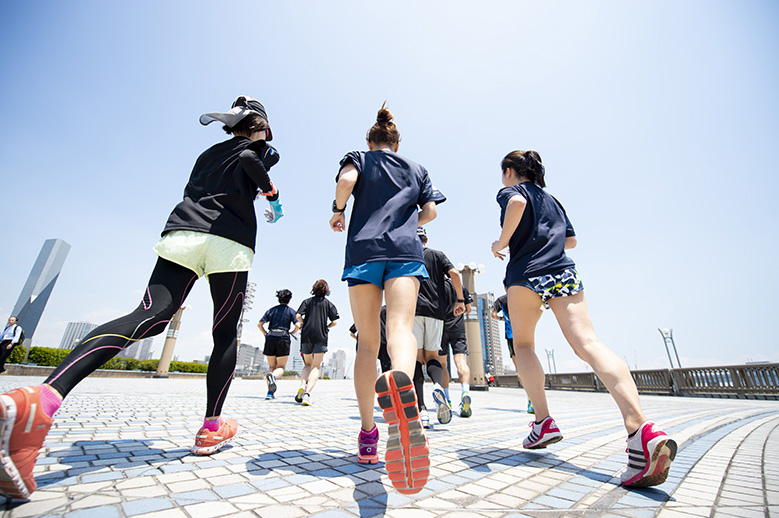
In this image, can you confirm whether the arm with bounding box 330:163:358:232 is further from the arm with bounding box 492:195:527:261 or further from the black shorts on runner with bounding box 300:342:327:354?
the black shorts on runner with bounding box 300:342:327:354

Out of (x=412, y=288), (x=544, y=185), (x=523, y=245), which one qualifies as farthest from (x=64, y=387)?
(x=544, y=185)

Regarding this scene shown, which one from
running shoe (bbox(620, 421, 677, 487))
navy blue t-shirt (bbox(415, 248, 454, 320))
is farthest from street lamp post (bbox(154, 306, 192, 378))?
running shoe (bbox(620, 421, 677, 487))

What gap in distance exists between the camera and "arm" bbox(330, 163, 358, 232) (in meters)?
2.15

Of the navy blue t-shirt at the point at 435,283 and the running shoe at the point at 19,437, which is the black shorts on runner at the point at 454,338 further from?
the running shoe at the point at 19,437

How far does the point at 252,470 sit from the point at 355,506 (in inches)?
30.0

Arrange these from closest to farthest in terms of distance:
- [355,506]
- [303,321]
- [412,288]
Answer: [355,506] < [412,288] < [303,321]

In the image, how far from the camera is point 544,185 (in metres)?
2.81

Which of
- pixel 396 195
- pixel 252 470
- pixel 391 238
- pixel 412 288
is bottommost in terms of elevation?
pixel 252 470

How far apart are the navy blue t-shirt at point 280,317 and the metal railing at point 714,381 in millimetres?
12582

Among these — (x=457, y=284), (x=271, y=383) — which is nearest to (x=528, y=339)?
(x=457, y=284)

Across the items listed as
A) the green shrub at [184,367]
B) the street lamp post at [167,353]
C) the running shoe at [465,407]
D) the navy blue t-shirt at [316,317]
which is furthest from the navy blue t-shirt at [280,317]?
the green shrub at [184,367]

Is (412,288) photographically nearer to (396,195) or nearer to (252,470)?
(396,195)

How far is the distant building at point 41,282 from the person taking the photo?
514ft

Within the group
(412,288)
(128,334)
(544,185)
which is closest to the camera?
(128,334)
